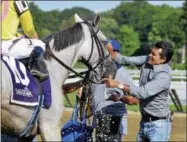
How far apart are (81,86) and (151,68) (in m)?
0.92

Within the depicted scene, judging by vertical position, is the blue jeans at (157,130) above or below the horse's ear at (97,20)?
below

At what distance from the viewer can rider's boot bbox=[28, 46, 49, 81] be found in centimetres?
543

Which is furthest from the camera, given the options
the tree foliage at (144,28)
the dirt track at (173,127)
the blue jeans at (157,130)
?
the tree foliage at (144,28)

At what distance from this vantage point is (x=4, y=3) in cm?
540

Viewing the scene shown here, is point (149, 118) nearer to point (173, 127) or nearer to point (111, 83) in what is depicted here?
point (111, 83)

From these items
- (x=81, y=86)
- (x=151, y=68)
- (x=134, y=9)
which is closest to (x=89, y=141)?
(x=81, y=86)

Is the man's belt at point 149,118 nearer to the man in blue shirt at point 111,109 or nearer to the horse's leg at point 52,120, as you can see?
the man in blue shirt at point 111,109

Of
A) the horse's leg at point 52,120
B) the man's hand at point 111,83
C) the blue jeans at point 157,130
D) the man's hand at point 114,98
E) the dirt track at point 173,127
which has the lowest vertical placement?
the dirt track at point 173,127

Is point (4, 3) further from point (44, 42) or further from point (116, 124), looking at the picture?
point (116, 124)

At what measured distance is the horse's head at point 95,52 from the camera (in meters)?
5.90

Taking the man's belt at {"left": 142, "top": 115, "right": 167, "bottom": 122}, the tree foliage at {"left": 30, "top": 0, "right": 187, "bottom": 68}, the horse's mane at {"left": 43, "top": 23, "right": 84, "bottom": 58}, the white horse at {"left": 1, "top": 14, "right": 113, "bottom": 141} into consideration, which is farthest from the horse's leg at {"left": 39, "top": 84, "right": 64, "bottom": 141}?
the tree foliage at {"left": 30, "top": 0, "right": 187, "bottom": 68}

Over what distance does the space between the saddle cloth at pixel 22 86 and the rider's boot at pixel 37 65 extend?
6 centimetres

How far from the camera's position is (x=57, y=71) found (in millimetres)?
5797

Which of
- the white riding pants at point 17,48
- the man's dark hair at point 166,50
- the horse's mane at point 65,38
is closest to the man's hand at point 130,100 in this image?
the man's dark hair at point 166,50
